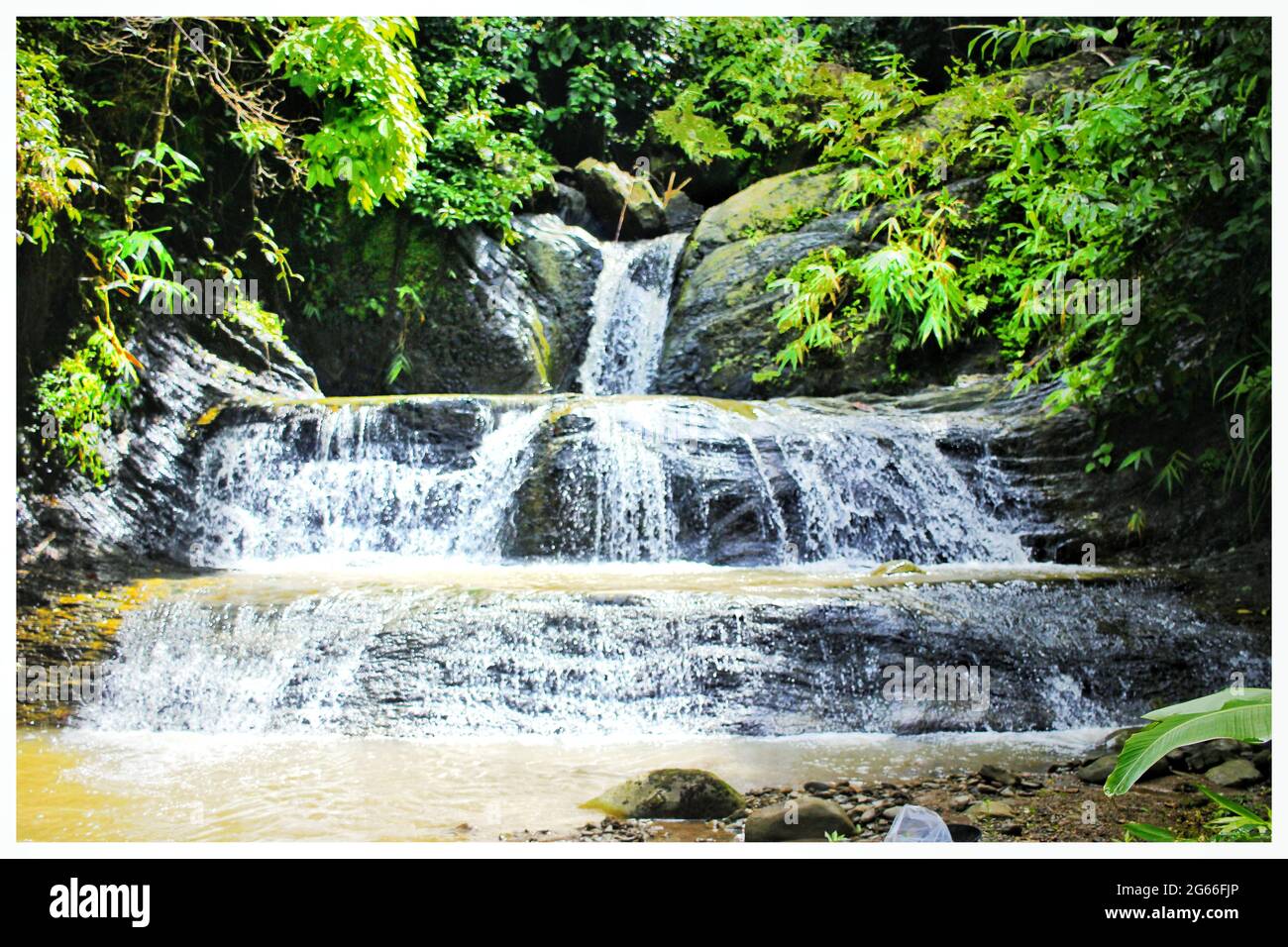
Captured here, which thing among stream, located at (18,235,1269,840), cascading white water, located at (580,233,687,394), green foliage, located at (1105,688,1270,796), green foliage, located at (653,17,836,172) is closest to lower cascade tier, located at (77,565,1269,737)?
stream, located at (18,235,1269,840)

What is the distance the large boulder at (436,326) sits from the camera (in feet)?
21.5

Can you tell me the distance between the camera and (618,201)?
7.70m

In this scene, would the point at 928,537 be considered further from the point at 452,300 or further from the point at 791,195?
the point at 452,300

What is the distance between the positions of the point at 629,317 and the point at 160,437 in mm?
3458

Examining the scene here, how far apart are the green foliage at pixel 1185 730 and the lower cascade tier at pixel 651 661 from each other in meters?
1.00

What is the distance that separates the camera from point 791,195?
6887mm

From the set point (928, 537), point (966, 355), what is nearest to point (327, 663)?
point (928, 537)

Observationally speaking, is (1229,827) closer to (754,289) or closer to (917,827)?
(917,827)

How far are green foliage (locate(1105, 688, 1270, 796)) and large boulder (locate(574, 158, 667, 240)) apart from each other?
6.14 m

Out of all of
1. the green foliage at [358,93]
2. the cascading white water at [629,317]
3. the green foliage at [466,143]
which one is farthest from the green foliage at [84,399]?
the cascading white water at [629,317]

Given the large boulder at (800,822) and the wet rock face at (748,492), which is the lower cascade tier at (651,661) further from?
the wet rock face at (748,492)

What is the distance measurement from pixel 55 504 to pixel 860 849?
3.48 m

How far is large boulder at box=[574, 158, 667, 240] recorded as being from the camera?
25.2ft

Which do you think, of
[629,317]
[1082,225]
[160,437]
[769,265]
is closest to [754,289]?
[769,265]
